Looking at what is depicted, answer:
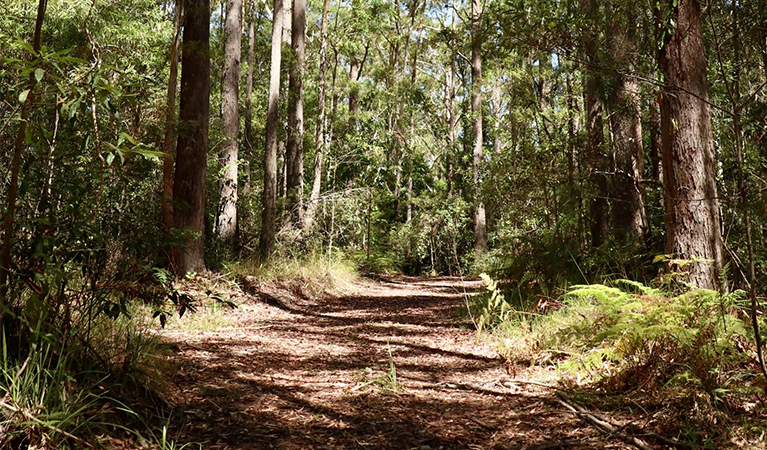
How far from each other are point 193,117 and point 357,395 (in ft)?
18.5

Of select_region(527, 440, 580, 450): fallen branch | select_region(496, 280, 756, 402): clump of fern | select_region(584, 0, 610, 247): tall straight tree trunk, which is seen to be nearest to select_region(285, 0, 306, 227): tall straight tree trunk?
select_region(584, 0, 610, 247): tall straight tree trunk

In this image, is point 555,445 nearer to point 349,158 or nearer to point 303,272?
point 303,272

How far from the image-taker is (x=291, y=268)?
1072cm

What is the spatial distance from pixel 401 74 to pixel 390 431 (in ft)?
77.4

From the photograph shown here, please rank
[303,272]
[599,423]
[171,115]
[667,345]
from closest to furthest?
[599,423], [667,345], [171,115], [303,272]

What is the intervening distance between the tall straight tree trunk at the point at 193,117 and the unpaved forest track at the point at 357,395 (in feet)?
7.98

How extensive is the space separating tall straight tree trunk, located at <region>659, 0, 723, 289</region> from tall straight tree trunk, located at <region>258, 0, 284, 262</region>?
25.2 feet

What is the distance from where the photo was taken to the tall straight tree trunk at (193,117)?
817cm

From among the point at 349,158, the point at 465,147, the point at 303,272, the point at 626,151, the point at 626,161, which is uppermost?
the point at 465,147

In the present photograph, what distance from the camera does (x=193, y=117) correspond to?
8.21m

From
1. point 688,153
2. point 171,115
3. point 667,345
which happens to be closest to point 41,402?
point 667,345

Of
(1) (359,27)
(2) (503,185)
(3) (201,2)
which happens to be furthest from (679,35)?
(1) (359,27)

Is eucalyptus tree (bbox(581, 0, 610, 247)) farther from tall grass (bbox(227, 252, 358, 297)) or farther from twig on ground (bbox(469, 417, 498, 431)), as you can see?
twig on ground (bbox(469, 417, 498, 431))

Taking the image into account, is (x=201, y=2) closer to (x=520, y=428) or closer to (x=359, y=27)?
(x=520, y=428)
